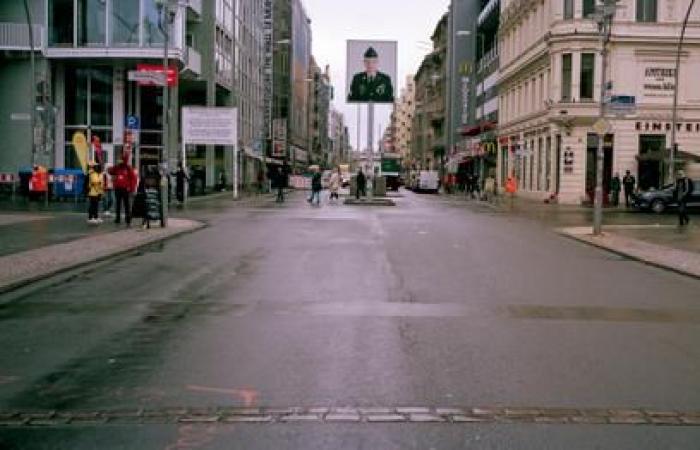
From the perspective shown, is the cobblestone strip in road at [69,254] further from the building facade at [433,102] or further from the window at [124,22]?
the building facade at [433,102]

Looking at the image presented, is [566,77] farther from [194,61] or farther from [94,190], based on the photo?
[94,190]

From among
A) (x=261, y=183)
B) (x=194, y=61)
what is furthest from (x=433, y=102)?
(x=194, y=61)

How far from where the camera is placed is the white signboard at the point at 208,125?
4844 centimetres

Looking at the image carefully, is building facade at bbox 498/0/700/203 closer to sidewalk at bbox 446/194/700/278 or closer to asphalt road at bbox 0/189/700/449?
sidewalk at bbox 446/194/700/278

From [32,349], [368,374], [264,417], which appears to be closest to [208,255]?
[32,349]

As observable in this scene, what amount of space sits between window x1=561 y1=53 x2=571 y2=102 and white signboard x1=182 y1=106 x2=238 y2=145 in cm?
1808

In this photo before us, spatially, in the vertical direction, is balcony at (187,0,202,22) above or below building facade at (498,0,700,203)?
above

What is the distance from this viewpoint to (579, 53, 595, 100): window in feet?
169

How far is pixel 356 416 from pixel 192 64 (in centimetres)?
4510

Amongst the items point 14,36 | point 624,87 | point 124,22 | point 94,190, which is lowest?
point 94,190

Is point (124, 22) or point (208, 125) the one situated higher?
point (124, 22)

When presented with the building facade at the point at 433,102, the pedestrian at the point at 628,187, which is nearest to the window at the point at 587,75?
the pedestrian at the point at 628,187

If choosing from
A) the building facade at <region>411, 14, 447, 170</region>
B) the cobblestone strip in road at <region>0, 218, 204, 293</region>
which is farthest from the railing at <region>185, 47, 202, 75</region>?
the building facade at <region>411, 14, 447, 170</region>

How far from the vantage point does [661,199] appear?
1652 inches
